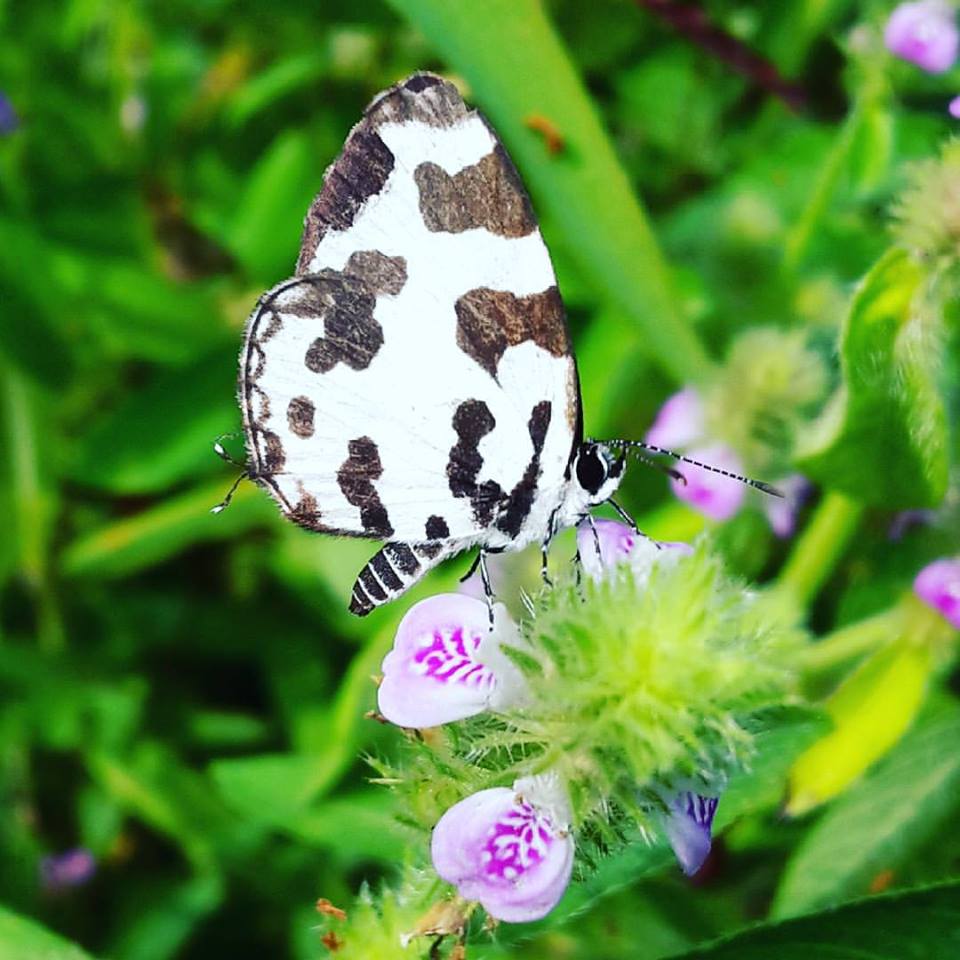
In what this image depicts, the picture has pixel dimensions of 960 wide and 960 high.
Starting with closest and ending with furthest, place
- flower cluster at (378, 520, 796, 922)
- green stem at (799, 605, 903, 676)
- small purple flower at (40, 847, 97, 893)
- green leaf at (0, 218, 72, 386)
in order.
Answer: flower cluster at (378, 520, 796, 922) < green stem at (799, 605, 903, 676) < small purple flower at (40, 847, 97, 893) < green leaf at (0, 218, 72, 386)

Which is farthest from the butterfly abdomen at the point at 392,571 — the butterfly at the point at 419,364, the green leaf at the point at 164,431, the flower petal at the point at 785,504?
the green leaf at the point at 164,431

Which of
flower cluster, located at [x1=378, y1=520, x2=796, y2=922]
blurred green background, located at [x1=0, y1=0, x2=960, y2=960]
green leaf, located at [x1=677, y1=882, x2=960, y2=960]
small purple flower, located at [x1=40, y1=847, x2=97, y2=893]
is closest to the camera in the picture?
flower cluster, located at [x1=378, y1=520, x2=796, y2=922]

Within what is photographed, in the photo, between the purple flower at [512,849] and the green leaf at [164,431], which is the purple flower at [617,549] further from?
the green leaf at [164,431]

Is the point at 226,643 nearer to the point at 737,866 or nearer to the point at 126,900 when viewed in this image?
the point at 126,900

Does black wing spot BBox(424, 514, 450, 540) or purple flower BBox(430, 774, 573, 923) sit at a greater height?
black wing spot BBox(424, 514, 450, 540)

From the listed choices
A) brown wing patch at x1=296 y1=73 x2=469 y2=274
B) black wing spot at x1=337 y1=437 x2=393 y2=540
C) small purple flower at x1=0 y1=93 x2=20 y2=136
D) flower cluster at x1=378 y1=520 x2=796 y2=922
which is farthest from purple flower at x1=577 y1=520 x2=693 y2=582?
small purple flower at x1=0 y1=93 x2=20 y2=136

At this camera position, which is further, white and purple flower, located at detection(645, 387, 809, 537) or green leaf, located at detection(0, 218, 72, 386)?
green leaf, located at detection(0, 218, 72, 386)

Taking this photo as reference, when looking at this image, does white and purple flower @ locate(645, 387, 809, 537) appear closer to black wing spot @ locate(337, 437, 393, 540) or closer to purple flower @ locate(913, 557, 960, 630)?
purple flower @ locate(913, 557, 960, 630)

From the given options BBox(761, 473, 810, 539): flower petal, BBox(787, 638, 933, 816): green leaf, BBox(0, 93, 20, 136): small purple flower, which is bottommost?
BBox(787, 638, 933, 816): green leaf
